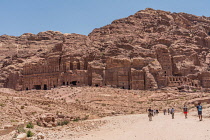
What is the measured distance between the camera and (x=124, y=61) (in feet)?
204

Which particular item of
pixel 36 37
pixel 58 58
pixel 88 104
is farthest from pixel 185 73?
pixel 36 37

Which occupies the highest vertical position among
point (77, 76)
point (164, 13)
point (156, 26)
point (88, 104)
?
point (164, 13)

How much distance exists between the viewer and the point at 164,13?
8825 cm

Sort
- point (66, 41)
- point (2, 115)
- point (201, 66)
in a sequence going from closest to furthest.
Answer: point (2, 115), point (201, 66), point (66, 41)

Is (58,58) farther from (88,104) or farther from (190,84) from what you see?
(190,84)

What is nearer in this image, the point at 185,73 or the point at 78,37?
the point at 185,73

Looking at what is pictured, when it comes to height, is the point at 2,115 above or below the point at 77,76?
below

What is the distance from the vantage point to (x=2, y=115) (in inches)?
1089

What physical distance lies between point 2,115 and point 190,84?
144 ft

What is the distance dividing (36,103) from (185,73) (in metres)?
38.7

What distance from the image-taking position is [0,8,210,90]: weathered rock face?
61.1m

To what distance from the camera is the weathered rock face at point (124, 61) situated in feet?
200

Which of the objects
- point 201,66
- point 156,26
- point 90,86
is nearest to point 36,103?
point 90,86

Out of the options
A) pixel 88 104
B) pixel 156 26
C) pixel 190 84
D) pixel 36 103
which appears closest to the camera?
pixel 36 103
